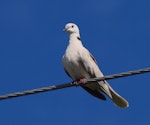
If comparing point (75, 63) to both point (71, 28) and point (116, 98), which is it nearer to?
point (116, 98)

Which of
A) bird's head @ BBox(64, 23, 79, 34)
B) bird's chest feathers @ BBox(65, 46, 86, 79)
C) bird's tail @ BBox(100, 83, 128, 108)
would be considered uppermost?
bird's head @ BBox(64, 23, 79, 34)

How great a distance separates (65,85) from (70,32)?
10.9 ft

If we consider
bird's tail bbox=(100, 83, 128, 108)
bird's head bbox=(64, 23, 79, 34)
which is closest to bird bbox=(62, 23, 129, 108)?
bird's tail bbox=(100, 83, 128, 108)

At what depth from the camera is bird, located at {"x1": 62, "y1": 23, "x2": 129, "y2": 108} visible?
43.8 feet

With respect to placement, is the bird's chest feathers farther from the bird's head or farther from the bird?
the bird's head

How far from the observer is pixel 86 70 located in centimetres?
1343

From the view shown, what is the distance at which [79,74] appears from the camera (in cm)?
1351

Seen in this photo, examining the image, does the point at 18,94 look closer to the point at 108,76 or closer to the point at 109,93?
the point at 108,76

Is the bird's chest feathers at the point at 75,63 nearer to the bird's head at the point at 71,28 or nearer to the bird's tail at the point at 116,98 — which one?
the bird's tail at the point at 116,98

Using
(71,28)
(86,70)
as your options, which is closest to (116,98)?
(86,70)

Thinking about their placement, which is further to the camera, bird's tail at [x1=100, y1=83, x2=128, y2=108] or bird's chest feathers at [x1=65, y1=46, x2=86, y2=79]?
bird's tail at [x1=100, y1=83, x2=128, y2=108]

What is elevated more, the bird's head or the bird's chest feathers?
the bird's head

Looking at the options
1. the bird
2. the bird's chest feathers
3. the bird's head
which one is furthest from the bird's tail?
the bird's head

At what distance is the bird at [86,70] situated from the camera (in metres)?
13.4
